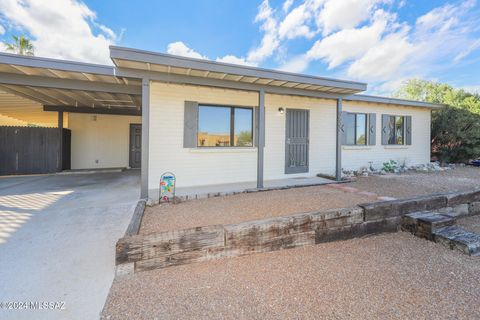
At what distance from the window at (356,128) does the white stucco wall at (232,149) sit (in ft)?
0.83

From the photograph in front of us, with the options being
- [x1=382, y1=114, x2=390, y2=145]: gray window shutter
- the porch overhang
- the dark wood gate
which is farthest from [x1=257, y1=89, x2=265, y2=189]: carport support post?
the dark wood gate

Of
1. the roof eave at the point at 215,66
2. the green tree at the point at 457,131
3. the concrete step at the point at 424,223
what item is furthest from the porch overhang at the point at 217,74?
the green tree at the point at 457,131

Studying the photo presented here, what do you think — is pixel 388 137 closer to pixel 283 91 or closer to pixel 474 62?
pixel 283 91

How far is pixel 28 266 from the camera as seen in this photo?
6.70 ft

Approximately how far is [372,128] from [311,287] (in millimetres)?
7826

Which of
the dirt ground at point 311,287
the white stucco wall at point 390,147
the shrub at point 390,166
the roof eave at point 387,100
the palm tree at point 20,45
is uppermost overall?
the palm tree at point 20,45

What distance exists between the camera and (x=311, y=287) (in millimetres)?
1791

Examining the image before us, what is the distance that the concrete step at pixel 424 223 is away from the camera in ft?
8.77

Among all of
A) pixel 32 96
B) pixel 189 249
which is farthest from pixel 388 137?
pixel 32 96

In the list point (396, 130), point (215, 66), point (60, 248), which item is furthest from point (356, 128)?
point (60, 248)

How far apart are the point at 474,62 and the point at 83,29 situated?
23.7 metres

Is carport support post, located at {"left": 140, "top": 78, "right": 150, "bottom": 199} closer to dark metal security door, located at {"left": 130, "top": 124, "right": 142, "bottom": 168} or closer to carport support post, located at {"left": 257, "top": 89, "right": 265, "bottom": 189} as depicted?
carport support post, located at {"left": 257, "top": 89, "right": 265, "bottom": 189}

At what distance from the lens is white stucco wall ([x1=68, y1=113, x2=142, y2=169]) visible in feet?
27.3

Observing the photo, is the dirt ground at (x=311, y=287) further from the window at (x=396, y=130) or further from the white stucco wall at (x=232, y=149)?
the window at (x=396, y=130)
